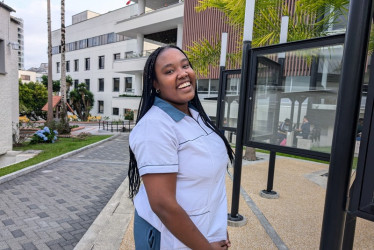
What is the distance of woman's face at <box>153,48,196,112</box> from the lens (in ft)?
4.85

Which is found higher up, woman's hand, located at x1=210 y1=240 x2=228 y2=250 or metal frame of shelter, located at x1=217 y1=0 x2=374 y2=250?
metal frame of shelter, located at x1=217 y1=0 x2=374 y2=250

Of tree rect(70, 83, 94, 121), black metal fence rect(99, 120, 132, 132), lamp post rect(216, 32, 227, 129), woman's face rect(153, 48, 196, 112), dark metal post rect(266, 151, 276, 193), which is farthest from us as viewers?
tree rect(70, 83, 94, 121)

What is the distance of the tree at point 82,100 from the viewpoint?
112ft

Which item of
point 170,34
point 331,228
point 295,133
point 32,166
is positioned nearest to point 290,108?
point 295,133

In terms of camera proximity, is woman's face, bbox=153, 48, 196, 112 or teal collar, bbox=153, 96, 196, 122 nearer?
teal collar, bbox=153, 96, 196, 122

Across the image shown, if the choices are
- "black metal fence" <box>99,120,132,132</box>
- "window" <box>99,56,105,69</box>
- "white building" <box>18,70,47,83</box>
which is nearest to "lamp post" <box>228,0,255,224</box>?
"black metal fence" <box>99,120,132,132</box>

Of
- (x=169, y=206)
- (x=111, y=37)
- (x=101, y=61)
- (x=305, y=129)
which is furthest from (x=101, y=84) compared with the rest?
(x=169, y=206)

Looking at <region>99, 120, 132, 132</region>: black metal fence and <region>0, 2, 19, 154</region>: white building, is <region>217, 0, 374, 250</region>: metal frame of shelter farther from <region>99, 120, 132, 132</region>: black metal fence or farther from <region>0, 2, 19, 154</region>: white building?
<region>99, 120, 132, 132</region>: black metal fence

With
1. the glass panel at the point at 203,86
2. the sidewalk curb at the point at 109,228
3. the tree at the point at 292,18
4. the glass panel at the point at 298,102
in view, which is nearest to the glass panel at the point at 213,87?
the glass panel at the point at 203,86

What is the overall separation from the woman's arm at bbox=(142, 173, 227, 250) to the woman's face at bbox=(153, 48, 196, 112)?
0.48 meters

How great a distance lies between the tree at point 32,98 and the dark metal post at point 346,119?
33.0 metres

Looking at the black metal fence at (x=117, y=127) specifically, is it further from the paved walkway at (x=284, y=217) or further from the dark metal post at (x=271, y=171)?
the dark metal post at (x=271, y=171)

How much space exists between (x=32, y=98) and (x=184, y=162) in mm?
34536

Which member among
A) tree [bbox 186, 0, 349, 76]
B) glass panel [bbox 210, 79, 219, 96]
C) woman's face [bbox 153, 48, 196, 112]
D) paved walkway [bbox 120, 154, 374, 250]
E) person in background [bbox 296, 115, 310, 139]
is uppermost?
tree [bbox 186, 0, 349, 76]
